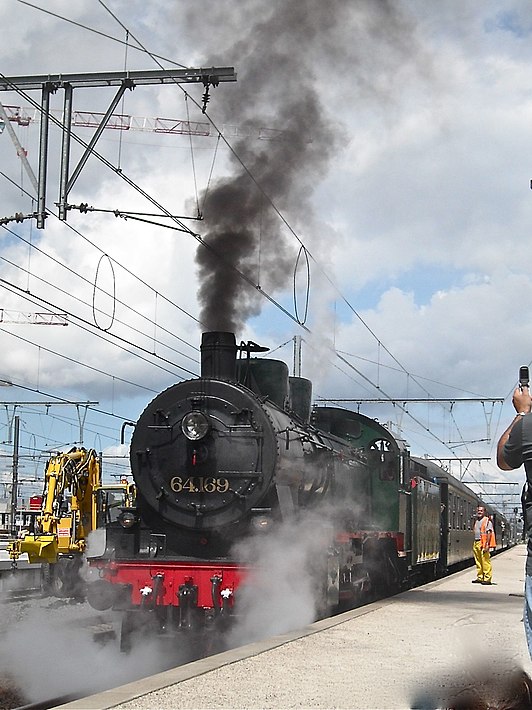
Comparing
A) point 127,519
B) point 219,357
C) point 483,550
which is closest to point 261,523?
point 127,519

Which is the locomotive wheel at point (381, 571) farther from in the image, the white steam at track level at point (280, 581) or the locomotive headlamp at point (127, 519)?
the locomotive headlamp at point (127, 519)

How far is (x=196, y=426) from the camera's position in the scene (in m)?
10.2

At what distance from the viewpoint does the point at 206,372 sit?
1093 cm

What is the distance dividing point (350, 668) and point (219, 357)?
4.46 m

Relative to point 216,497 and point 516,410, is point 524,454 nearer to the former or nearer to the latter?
point 516,410

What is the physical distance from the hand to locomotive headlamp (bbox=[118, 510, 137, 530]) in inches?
237

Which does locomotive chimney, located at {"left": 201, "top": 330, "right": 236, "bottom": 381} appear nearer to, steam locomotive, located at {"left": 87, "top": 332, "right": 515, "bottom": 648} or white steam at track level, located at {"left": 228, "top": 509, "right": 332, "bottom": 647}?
steam locomotive, located at {"left": 87, "top": 332, "right": 515, "bottom": 648}

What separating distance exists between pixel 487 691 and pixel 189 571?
13.6ft

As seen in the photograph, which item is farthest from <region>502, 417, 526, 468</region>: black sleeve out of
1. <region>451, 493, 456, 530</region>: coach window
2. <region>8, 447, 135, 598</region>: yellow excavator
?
<region>451, 493, 456, 530</region>: coach window

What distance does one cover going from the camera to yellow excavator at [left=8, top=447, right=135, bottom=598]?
668 inches

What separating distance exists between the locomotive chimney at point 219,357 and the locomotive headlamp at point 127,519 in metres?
1.77

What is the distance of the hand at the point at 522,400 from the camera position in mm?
5242

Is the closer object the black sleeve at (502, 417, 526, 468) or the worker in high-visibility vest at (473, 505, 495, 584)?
the black sleeve at (502, 417, 526, 468)

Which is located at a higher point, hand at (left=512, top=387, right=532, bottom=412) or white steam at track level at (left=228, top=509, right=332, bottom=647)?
hand at (left=512, top=387, right=532, bottom=412)
